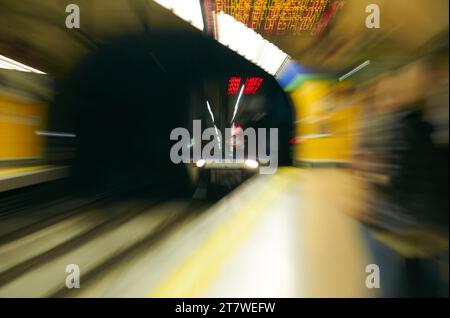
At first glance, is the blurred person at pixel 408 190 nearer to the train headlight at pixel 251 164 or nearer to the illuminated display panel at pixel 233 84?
the train headlight at pixel 251 164

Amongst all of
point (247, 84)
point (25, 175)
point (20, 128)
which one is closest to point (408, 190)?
point (25, 175)

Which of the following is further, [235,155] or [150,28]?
[235,155]

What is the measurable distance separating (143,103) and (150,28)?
5615mm

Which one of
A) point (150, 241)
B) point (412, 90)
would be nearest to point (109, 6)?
point (150, 241)

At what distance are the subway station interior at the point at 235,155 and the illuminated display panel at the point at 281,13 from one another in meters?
0.04

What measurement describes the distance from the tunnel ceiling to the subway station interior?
0.11 ft

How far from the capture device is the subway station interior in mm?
2109

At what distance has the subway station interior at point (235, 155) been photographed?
6.92 ft

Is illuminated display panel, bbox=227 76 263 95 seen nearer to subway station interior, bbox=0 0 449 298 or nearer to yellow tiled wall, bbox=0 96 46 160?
subway station interior, bbox=0 0 449 298

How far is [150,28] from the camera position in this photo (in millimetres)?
8289

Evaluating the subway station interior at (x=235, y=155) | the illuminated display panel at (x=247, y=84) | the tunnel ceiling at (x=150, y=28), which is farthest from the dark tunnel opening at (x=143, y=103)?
the tunnel ceiling at (x=150, y=28)

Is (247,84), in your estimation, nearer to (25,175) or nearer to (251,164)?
(251,164)

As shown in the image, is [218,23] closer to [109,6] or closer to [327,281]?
[109,6]

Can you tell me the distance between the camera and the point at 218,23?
627 centimetres
